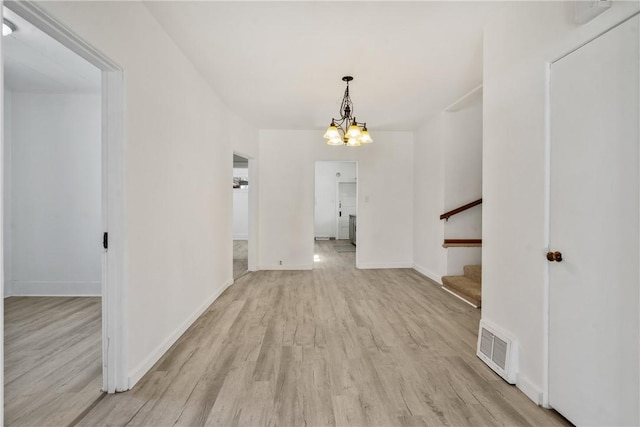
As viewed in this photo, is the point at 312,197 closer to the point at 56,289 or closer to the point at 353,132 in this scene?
the point at 353,132

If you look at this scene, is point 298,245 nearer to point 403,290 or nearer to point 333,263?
point 333,263

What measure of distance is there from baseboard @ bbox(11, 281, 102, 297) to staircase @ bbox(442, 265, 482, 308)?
14.7 feet

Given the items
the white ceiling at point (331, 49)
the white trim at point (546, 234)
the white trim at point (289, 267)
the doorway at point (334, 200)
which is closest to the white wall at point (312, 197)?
the white trim at point (289, 267)

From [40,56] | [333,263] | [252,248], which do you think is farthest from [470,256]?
[40,56]

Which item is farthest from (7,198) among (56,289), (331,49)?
Result: (331,49)

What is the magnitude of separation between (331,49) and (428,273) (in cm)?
370

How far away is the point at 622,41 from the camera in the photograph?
52.5 inches

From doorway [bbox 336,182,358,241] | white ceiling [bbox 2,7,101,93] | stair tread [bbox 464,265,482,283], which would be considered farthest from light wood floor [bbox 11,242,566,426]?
doorway [bbox 336,182,358,241]

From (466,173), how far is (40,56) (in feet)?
16.8

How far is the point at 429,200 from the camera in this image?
16.3 feet

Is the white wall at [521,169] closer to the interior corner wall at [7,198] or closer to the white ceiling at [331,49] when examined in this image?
the white ceiling at [331,49]

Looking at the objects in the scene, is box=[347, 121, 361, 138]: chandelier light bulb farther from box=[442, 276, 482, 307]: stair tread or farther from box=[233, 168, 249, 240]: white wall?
box=[233, 168, 249, 240]: white wall

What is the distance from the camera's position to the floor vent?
197 centimetres

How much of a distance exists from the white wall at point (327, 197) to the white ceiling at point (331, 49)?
5927 mm
